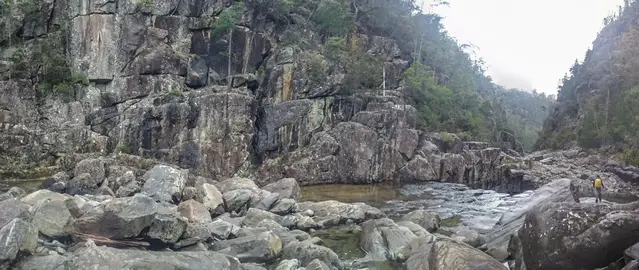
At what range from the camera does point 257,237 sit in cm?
1627

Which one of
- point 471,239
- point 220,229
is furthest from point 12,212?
point 471,239

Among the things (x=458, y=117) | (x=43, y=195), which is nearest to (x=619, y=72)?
(x=458, y=117)

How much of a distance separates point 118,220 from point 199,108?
98.8ft

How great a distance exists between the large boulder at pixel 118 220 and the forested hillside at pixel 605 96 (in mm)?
51630

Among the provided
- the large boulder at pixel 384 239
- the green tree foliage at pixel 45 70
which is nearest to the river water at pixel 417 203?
the large boulder at pixel 384 239

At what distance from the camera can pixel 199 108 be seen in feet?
145

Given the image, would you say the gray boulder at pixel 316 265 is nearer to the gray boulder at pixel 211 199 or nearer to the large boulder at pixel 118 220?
the large boulder at pixel 118 220

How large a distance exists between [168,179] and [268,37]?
32390 millimetres

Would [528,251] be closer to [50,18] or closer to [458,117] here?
[50,18]

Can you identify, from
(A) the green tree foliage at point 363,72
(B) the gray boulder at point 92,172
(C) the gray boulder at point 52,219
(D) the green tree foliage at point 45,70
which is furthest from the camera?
(A) the green tree foliage at point 363,72

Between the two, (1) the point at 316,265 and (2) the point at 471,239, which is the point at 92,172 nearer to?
(1) the point at 316,265

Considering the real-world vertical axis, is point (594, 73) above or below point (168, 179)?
above

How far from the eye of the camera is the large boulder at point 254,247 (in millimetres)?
15445

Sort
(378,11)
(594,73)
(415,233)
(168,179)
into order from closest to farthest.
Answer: (415,233) → (168,179) → (378,11) → (594,73)
